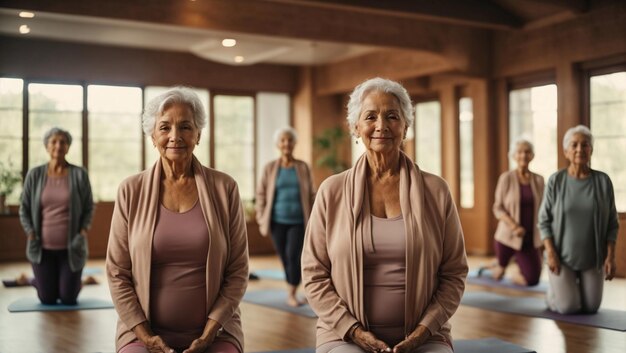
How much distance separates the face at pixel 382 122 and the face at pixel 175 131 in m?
0.57

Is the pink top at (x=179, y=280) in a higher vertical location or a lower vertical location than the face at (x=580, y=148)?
lower

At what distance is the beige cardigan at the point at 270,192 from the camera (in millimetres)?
6430

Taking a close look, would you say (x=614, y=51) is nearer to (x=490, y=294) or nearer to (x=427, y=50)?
(x=427, y=50)

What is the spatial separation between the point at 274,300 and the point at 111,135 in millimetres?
4964

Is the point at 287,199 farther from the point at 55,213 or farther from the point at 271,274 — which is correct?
the point at 271,274

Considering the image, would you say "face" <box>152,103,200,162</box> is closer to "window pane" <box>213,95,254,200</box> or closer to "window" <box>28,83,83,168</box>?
"window" <box>28,83,83,168</box>

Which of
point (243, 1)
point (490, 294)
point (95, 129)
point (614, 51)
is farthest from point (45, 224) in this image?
point (614, 51)

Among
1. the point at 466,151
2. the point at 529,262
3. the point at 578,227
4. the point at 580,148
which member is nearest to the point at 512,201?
the point at 529,262

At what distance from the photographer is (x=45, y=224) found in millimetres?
6188

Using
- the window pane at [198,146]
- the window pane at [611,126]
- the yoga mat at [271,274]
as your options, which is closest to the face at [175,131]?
the yoga mat at [271,274]

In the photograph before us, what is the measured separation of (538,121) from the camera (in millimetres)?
9352

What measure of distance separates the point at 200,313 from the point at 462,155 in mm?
8275

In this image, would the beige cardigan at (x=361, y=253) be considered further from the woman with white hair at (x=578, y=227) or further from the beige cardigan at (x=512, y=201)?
the beige cardigan at (x=512, y=201)

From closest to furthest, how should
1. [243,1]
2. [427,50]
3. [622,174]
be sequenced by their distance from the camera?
[243,1]
[622,174]
[427,50]
